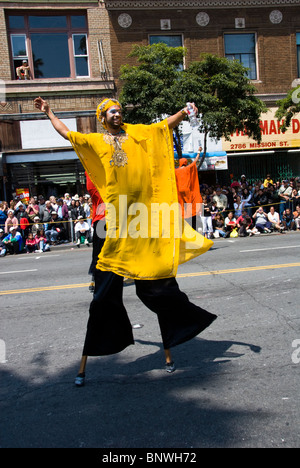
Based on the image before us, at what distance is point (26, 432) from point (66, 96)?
62.7 feet

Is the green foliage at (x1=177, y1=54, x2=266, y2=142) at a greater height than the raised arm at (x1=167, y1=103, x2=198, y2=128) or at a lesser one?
greater

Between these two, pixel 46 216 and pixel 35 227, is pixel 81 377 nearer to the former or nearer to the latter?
pixel 35 227

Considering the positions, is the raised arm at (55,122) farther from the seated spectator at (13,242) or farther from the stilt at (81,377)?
the seated spectator at (13,242)

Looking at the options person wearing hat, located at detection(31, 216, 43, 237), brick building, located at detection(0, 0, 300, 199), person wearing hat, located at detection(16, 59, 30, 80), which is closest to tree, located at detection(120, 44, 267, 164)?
brick building, located at detection(0, 0, 300, 199)

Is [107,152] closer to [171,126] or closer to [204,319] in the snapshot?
[171,126]

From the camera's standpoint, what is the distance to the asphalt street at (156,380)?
2.79 metres

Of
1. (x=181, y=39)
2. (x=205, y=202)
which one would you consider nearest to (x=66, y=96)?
(x=181, y=39)

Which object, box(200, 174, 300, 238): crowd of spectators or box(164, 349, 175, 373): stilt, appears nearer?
box(164, 349, 175, 373): stilt

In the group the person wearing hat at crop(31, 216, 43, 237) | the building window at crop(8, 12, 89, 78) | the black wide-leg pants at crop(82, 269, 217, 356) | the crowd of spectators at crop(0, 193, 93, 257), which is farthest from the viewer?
the building window at crop(8, 12, 89, 78)

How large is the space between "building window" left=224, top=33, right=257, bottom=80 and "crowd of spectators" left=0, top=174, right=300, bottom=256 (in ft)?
27.1

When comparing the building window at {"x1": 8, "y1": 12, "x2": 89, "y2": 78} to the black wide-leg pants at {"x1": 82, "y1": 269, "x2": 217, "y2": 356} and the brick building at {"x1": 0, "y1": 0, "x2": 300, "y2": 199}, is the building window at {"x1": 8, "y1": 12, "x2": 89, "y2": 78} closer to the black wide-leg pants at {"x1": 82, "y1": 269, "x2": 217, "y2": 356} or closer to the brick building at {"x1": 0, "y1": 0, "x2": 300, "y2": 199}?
the brick building at {"x1": 0, "y1": 0, "x2": 300, "y2": 199}

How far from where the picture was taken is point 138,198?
143 inches

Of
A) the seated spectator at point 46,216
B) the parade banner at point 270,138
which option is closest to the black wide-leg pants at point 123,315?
the seated spectator at point 46,216

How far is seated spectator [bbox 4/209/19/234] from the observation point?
1494 centimetres
